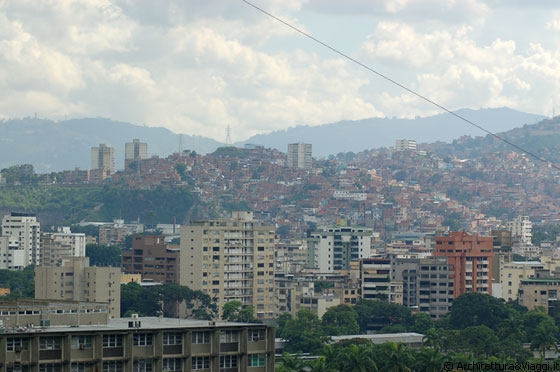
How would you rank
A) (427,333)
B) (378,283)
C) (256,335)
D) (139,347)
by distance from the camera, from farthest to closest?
(378,283) < (427,333) < (256,335) < (139,347)

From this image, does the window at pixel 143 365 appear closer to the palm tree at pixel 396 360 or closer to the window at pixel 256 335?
the window at pixel 256 335

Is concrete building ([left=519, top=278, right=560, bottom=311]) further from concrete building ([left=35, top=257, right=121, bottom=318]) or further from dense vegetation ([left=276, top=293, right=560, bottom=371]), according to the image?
concrete building ([left=35, top=257, right=121, bottom=318])

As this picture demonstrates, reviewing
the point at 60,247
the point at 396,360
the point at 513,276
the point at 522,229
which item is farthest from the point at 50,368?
the point at 522,229

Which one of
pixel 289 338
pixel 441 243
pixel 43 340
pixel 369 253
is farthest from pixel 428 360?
pixel 369 253

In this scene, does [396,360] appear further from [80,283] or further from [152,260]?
[152,260]

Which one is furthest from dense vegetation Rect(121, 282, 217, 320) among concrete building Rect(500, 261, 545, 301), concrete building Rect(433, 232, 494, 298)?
concrete building Rect(500, 261, 545, 301)

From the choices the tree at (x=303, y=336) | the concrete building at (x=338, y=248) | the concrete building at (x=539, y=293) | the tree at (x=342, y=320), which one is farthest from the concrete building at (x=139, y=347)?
the concrete building at (x=338, y=248)
